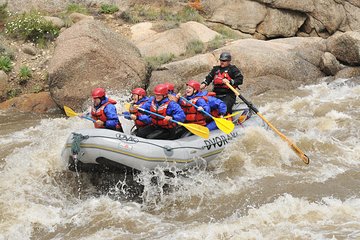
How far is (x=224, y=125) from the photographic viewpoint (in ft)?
23.5

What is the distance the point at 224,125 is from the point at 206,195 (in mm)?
1228

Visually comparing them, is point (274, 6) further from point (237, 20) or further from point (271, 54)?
point (271, 54)

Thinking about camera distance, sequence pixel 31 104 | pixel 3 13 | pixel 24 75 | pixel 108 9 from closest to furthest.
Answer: pixel 31 104 < pixel 24 75 < pixel 3 13 < pixel 108 9

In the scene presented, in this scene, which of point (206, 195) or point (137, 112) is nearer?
point (206, 195)

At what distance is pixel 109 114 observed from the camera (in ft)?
23.1

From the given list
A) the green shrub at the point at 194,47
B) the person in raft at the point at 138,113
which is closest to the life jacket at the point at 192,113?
the person in raft at the point at 138,113

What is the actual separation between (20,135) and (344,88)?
322 inches

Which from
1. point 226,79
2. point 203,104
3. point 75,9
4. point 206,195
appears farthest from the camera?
point 75,9

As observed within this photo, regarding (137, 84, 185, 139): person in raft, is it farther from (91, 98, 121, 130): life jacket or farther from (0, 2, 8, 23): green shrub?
(0, 2, 8, 23): green shrub

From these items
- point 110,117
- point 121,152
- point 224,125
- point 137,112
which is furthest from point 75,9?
point 121,152

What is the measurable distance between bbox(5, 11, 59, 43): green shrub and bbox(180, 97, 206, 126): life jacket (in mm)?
7702

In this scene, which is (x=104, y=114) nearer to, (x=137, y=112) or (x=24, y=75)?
(x=137, y=112)

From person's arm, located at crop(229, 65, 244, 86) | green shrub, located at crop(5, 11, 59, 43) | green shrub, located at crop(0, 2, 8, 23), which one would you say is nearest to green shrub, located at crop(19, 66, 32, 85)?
green shrub, located at crop(5, 11, 59, 43)

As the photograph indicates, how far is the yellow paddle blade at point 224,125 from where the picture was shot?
280 inches
